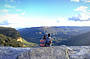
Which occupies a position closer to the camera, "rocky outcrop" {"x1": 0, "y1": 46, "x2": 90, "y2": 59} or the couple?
"rocky outcrop" {"x1": 0, "y1": 46, "x2": 90, "y2": 59}

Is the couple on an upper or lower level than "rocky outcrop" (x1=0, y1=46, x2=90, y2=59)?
upper

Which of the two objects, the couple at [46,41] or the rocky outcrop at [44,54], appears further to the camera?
the couple at [46,41]

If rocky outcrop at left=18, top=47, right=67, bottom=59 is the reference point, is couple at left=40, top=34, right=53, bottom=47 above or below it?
above

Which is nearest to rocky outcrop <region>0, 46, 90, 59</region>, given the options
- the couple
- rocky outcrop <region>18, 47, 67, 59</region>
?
rocky outcrop <region>18, 47, 67, 59</region>

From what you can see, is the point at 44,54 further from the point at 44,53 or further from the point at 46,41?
the point at 46,41

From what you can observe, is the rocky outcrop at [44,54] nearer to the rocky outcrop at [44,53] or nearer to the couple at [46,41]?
the rocky outcrop at [44,53]

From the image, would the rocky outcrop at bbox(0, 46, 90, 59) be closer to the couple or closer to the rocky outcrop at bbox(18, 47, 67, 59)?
the rocky outcrop at bbox(18, 47, 67, 59)

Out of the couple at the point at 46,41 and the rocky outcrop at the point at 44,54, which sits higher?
the couple at the point at 46,41

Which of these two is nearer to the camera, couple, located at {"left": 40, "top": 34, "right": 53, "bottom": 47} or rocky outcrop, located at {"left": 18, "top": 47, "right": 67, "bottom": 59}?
rocky outcrop, located at {"left": 18, "top": 47, "right": 67, "bottom": 59}

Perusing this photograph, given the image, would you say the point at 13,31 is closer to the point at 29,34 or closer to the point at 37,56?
the point at 29,34

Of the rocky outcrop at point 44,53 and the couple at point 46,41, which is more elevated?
the couple at point 46,41

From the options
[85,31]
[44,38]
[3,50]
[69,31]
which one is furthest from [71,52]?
[85,31]

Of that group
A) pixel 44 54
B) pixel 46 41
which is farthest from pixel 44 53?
pixel 46 41

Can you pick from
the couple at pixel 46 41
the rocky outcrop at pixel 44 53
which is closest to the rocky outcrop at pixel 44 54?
the rocky outcrop at pixel 44 53
